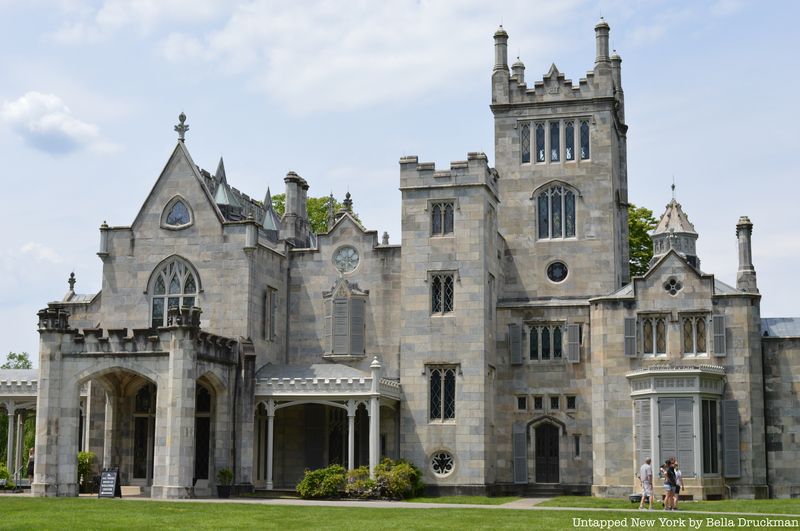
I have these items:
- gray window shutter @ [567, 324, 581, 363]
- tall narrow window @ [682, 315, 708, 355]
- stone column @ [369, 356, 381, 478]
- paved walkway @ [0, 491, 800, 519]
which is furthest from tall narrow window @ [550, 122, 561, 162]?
paved walkway @ [0, 491, 800, 519]

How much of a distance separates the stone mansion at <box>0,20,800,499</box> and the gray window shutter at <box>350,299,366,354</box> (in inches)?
3.5

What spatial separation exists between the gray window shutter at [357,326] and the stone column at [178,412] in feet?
26.6

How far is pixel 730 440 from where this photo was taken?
40781 millimetres

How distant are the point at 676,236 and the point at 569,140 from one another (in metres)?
6.45

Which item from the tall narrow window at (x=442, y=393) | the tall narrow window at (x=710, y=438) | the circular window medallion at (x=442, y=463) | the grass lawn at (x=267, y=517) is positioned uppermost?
the tall narrow window at (x=442, y=393)

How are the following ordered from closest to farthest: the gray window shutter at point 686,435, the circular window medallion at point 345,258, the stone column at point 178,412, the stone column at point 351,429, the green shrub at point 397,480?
1. the stone column at point 178,412
2. the green shrub at point 397,480
3. the gray window shutter at point 686,435
4. the stone column at point 351,429
5. the circular window medallion at point 345,258

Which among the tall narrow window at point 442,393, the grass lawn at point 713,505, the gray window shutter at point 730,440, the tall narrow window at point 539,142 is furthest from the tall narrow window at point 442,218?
the gray window shutter at point 730,440

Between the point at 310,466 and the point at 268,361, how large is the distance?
429cm

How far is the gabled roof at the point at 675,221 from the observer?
4456cm

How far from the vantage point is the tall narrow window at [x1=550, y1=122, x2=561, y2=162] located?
4788 cm

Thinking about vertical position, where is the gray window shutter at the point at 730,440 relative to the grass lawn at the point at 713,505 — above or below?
above

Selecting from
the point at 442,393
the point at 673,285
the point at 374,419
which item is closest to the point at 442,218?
the point at 442,393

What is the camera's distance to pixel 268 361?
43875mm

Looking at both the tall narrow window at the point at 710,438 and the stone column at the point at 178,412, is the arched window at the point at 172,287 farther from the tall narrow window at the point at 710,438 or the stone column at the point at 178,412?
the tall narrow window at the point at 710,438
